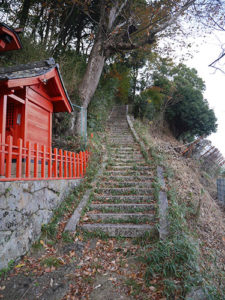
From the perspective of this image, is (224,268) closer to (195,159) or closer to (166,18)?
(195,159)

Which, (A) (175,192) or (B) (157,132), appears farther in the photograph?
(B) (157,132)

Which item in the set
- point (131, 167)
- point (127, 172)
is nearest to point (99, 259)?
point (127, 172)

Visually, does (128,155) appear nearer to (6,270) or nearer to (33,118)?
(33,118)

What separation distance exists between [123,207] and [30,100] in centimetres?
407

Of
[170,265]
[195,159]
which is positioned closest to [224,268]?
[170,265]

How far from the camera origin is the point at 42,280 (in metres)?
3.26

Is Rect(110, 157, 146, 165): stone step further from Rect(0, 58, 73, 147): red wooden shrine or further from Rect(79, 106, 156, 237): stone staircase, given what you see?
Rect(0, 58, 73, 147): red wooden shrine

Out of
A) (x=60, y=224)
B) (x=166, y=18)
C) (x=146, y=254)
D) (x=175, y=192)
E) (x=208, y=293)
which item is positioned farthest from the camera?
(x=166, y=18)

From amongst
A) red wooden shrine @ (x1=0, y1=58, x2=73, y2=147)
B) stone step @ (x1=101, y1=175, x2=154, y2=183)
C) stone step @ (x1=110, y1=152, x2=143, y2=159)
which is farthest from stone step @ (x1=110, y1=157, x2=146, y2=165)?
red wooden shrine @ (x1=0, y1=58, x2=73, y2=147)

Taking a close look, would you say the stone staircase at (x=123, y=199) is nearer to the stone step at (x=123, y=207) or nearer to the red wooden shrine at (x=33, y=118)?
the stone step at (x=123, y=207)

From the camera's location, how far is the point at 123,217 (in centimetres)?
489

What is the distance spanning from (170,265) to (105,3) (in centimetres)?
1274

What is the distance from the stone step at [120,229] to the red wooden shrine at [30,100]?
9.13ft

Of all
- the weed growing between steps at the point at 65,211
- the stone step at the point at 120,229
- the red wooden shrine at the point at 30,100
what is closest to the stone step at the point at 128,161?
the weed growing between steps at the point at 65,211
